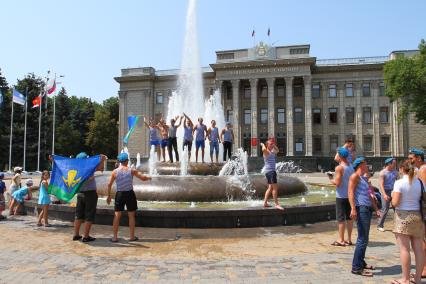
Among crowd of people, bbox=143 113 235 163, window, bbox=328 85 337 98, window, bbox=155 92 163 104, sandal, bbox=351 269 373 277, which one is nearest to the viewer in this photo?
sandal, bbox=351 269 373 277

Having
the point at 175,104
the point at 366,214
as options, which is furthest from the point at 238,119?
the point at 366,214

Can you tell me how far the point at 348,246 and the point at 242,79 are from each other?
4915 cm

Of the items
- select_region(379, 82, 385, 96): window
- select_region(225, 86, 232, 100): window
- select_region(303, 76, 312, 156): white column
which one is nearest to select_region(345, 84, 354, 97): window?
select_region(379, 82, 385, 96): window

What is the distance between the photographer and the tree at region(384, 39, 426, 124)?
39750mm

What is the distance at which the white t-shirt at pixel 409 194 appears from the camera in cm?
520

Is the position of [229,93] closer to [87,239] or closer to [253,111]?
[253,111]

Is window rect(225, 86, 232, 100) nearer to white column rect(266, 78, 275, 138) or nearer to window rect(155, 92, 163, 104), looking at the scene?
white column rect(266, 78, 275, 138)

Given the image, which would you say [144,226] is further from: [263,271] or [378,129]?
[378,129]

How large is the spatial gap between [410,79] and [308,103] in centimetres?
1563

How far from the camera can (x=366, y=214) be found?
5.93 metres

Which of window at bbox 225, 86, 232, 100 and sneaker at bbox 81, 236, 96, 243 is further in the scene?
window at bbox 225, 86, 232, 100

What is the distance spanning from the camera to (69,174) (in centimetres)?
937

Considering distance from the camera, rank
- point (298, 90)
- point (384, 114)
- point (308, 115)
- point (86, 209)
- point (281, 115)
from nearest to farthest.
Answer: point (86, 209), point (384, 114), point (308, 115), point (298, 90), point (281, 115)

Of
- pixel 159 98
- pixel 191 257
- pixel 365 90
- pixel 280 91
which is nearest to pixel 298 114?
pixel 280 91
